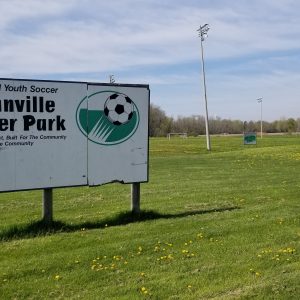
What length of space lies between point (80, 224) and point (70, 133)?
5.07ft

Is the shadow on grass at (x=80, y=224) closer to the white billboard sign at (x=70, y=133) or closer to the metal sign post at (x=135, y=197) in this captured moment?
the metal sign post at (x=135, y=197)

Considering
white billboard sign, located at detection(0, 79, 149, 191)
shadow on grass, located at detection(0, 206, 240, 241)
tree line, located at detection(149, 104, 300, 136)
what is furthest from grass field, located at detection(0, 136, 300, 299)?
tree line, located at detection(149, 104, 300, 136)

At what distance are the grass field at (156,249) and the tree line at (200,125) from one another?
408 ft

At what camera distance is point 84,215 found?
9477 mm

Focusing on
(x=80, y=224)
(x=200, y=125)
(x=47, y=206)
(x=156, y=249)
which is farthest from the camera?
(x=200, y=125)

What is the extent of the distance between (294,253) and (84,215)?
4406mm

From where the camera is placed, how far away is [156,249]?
21.5 ft

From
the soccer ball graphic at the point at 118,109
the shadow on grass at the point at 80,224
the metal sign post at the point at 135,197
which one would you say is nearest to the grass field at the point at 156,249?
the shadow on grass at the point at 80,224

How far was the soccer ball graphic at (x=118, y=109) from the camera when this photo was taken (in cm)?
877

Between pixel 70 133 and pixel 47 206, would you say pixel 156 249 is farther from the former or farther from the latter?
pixel 70 133

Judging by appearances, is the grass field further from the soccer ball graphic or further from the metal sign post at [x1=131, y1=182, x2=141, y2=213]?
the soccer ball graphic

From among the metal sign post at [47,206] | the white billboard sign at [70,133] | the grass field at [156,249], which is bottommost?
the grass field at [156,249]

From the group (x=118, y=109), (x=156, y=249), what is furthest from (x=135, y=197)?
(x=156, y=249)

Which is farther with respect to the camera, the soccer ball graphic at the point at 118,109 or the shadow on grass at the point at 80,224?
the soccer ball graphic at the point at 118,109
